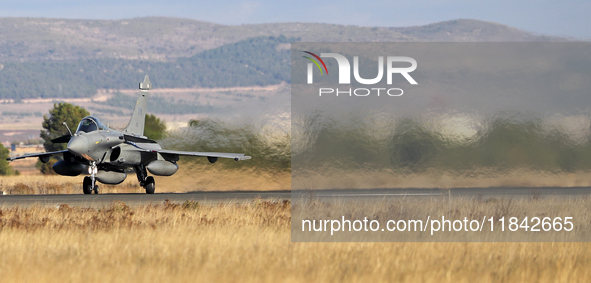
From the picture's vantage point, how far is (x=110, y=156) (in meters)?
31.5

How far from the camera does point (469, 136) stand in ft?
76.9

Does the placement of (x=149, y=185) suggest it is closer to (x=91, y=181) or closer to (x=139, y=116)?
(x=91, y=181)

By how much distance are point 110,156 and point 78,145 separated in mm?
2577

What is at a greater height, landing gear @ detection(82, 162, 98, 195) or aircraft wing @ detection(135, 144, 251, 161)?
aircraft wing @ detection(135, 144, 251, 161)

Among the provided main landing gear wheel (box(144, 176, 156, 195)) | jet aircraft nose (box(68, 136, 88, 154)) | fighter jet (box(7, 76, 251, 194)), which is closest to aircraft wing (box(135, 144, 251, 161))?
fighter jet (box(7, 76, 251, 194))

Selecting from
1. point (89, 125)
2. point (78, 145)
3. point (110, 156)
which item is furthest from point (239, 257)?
point (110, 156)

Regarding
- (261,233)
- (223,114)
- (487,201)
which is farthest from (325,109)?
(223,114)

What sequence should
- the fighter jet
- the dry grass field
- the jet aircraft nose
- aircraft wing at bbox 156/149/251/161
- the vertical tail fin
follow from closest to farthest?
1. the dry grass field
2. the jet aircraft nose
3. aircraft wing at bbox 156/149/251/161
4. the fighter jet
5. the vertical tail fin

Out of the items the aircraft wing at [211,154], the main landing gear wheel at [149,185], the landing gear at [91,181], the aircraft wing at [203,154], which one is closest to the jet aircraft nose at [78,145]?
the landing gear at [91,181]

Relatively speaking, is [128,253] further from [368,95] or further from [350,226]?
[368,95]

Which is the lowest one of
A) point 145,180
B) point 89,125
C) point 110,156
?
point 145,180

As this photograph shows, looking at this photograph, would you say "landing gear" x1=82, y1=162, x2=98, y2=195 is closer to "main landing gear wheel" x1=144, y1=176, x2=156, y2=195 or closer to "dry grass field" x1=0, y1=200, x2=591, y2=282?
Answer: "main landing gear wheel" x1=144, y1=176, x2=156, y2=195

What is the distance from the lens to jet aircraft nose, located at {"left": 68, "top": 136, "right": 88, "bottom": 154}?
94.9ft

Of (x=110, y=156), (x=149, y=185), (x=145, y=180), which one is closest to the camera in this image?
(x=110, y=156)
